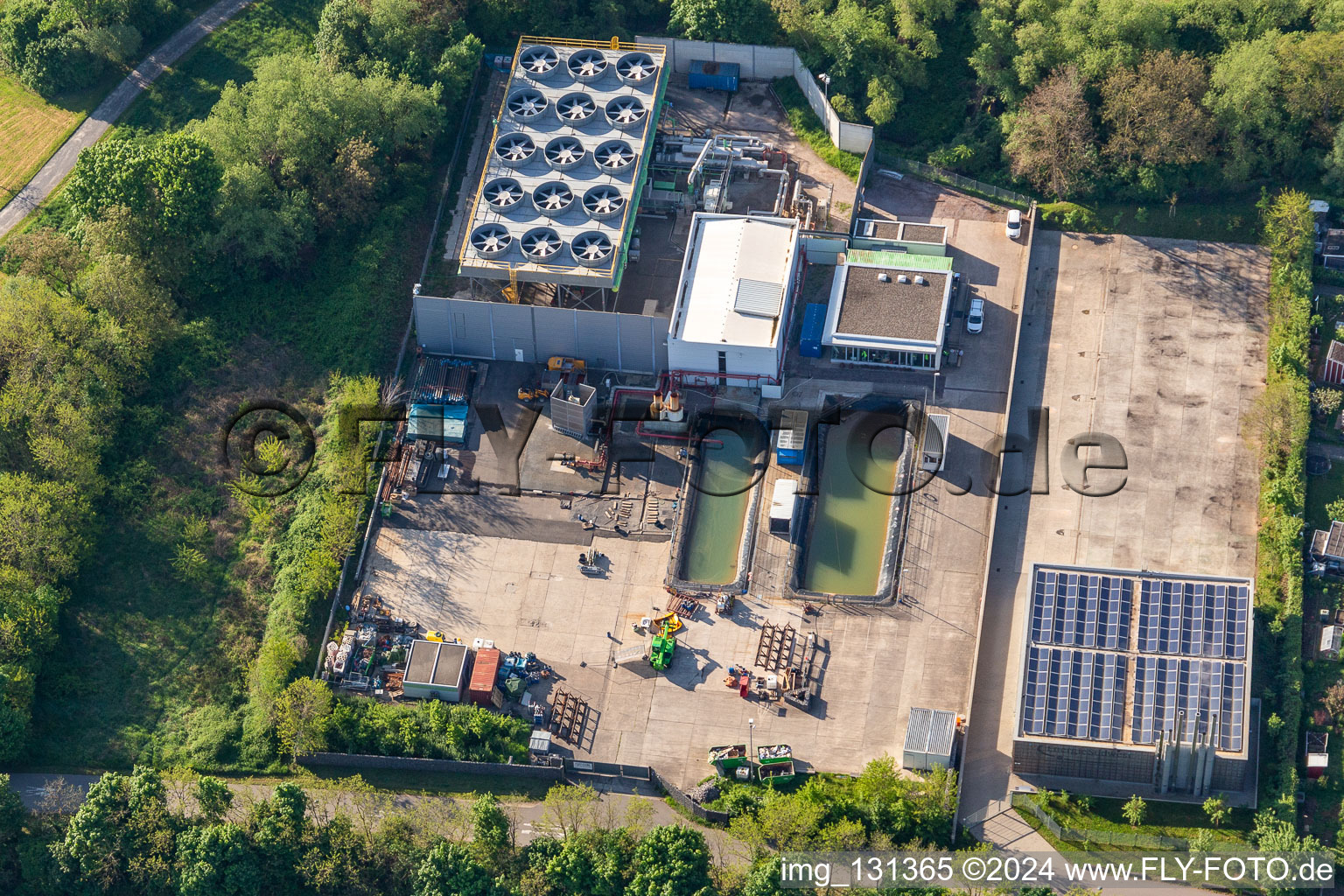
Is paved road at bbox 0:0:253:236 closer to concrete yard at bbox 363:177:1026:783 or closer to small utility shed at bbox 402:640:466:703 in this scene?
concrete yard at bbox 363:177:1026:783

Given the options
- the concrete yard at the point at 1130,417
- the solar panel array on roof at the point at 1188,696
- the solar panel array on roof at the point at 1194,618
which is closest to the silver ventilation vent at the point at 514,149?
the concrete yard at the point at 1130,417

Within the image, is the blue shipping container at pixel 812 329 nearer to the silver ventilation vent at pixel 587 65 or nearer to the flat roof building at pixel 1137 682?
the flat roof building at pixel 1137 682

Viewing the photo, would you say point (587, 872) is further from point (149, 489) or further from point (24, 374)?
point (24, 374)

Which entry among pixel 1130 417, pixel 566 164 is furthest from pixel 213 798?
pixel 1130 417

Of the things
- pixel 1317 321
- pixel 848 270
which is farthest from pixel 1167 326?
pixel 848 270

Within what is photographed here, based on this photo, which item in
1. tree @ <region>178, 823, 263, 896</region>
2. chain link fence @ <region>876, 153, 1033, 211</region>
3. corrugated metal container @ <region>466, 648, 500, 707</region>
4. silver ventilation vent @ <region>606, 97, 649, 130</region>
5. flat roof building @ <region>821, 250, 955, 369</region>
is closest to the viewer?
tree @ <region>178, 823, 263, 896</region>

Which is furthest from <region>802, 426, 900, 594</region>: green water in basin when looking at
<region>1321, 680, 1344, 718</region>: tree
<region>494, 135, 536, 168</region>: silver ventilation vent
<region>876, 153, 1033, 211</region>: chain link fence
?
<region>494, 135, 536, 168</region>: silver ventilation vent
